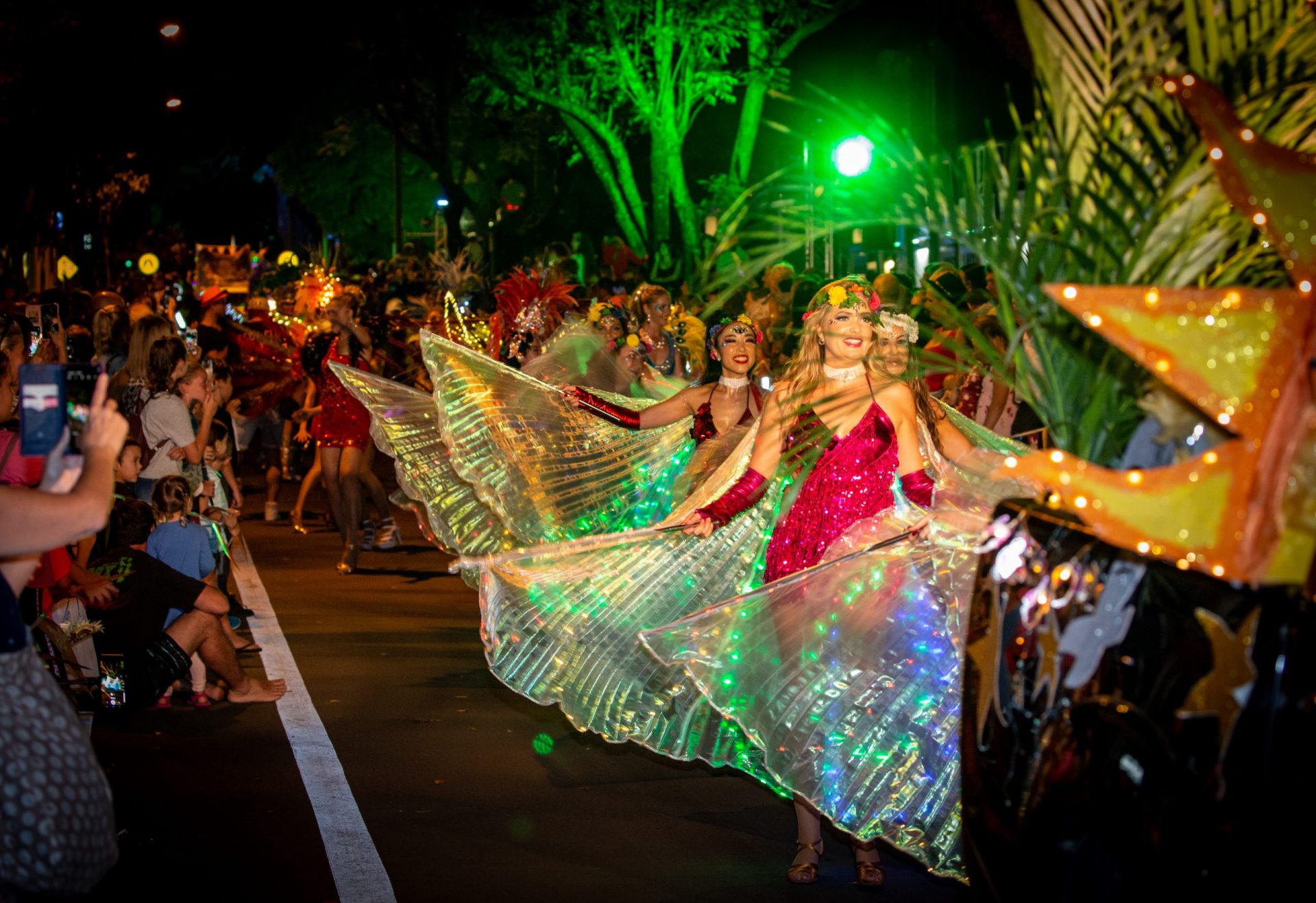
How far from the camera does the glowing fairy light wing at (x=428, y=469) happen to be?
28.5 ft

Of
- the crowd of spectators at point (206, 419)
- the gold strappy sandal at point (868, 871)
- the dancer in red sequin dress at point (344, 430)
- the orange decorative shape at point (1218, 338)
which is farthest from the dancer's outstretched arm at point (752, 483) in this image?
the dancer in red sequin dress at point (344, 430)

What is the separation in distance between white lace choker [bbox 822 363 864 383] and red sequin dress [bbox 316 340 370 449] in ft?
22.3

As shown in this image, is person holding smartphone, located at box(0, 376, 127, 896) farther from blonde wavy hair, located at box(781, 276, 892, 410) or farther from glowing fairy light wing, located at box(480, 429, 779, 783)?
blonde wavy hair, located at box(781, 276, 892, 410)

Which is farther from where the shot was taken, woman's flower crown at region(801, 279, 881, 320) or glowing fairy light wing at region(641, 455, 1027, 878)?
woman's flower crown at region(801, 279, 881, 320)

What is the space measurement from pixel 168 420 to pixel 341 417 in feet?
10.7

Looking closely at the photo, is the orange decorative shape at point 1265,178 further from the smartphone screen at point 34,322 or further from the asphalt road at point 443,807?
the smartphone screen at point 34,322

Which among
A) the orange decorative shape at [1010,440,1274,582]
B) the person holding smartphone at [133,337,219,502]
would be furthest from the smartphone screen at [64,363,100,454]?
the person holding smartphone at [133,337,219,502]

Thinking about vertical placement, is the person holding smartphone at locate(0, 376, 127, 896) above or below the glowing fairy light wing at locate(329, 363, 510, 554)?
above

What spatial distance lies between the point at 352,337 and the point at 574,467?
4290 millimetres

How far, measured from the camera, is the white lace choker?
5961 mm

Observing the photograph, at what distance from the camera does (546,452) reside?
8711 millimetres

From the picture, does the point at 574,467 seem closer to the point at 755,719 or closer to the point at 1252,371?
the point at 755,719

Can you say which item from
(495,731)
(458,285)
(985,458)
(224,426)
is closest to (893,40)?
(458,285)

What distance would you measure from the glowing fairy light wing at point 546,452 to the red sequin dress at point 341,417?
3.35 metres
